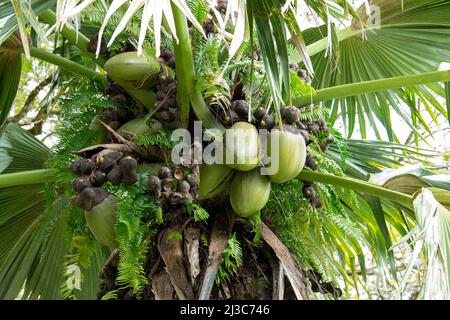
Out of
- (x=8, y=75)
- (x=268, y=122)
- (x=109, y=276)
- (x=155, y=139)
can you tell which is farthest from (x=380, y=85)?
(x=8, y=75)

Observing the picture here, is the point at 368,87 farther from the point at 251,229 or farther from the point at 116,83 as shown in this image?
the point at 116,83

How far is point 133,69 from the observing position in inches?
59.1

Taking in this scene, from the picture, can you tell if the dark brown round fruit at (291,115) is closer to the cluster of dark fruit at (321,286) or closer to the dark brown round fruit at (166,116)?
the dark brown round fruit at (166,116)

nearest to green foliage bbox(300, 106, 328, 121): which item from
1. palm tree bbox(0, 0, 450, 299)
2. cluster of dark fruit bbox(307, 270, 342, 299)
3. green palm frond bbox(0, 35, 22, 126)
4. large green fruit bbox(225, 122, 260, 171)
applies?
palm tree bbox(0, 0, 450, 299)

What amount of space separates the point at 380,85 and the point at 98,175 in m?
0.83

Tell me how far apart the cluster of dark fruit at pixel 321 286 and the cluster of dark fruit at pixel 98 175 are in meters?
0.64

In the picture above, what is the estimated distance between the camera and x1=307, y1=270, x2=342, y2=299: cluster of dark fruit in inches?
64.9

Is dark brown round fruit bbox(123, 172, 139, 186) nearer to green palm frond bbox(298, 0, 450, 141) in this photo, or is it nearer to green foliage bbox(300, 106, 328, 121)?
green foliage bbox(300, 106, 328, 121)

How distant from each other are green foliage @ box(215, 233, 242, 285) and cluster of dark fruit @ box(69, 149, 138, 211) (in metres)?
0.32

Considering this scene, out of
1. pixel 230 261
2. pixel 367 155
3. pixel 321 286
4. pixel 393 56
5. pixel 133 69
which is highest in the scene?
pixel 393 56

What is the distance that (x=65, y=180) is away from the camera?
1464 millimetres

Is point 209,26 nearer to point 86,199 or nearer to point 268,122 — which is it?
point 268,122

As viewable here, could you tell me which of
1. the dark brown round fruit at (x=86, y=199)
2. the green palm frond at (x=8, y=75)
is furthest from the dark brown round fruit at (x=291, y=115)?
the green palm frond at (x=8, y=75)
